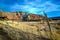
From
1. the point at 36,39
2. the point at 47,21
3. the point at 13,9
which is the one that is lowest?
the point at 36,39

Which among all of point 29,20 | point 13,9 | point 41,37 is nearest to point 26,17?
point 29,20

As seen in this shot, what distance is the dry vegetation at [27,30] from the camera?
254 centimetres

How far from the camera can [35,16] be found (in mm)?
2602

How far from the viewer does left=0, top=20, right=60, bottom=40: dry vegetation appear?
2.54 meters

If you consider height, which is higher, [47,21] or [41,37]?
[47,21]

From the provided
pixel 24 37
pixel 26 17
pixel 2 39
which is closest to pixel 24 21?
pixel 26 17

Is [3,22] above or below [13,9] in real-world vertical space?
below

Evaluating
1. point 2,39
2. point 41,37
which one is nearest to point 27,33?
point 41,37

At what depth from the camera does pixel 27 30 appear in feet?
8.44

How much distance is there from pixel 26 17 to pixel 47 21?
1.22 feet

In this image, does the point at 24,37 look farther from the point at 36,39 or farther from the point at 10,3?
the point at 10,3

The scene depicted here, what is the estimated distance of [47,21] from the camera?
2504 millimetres

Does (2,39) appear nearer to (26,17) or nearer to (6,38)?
(6,38)

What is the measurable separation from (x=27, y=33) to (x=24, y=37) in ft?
0.28
